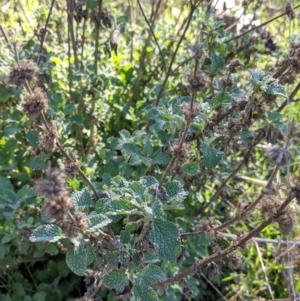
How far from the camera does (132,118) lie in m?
1.87

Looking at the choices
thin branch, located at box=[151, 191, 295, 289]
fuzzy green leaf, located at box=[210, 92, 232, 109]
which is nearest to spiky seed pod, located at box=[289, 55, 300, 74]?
fuzzy green leaf, located at box=[210, 92, 232, 109]

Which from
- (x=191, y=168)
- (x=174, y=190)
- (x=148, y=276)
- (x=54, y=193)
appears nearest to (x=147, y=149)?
(x=191, y=168)

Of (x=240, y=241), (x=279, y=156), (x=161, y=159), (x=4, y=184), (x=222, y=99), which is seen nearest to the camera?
(x=279, y=156)

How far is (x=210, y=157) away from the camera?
45.7 inches

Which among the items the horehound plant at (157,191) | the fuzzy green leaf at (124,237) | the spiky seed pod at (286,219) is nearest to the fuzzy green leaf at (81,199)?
the horehound plant at (157,191)

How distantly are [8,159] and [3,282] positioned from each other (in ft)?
1.57

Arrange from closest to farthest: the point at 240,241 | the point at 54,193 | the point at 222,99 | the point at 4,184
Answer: the point at 54,193 → the point at 240,241 → the point at 222,99 → the point at 4,184

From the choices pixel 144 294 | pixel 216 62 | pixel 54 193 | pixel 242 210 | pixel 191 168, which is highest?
pixel 216 62

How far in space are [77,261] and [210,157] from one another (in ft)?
1.34

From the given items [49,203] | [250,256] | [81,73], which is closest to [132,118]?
[81,73]

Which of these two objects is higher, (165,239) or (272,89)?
(272,89)

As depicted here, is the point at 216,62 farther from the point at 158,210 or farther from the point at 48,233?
the point at 48,233

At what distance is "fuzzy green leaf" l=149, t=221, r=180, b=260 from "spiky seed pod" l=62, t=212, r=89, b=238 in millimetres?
166

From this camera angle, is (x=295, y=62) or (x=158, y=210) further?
(x=295, y=62)
